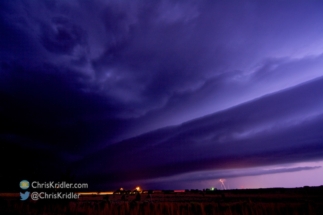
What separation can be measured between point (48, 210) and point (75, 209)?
416cm

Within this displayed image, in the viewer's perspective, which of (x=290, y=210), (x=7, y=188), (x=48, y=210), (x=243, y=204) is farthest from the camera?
(x=7, y=188)

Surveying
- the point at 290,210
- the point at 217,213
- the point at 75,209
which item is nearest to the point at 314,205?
the point at 290,210

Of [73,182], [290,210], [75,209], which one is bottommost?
[290,210]

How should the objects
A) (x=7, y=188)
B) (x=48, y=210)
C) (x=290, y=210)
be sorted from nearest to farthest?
(x=290, y=210) → (x=48, y=210) → (x=7, y=188)

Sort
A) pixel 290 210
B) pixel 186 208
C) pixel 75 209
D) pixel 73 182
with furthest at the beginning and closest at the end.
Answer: pixel 73 182 → pixel 75 209 → pixel 186 208 → pixel 290 210

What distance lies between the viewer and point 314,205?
14.3m

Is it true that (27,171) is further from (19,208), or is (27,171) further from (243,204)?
(243,204)

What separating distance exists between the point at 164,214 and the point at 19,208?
1692 cm

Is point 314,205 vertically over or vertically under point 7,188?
under

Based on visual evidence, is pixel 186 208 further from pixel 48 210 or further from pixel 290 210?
pixel 48 210

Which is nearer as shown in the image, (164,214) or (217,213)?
(217,213)

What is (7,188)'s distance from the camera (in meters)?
39.6

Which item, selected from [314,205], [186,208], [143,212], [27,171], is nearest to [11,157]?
[27,171]

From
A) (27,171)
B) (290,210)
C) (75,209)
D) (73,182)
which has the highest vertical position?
(27,171)
